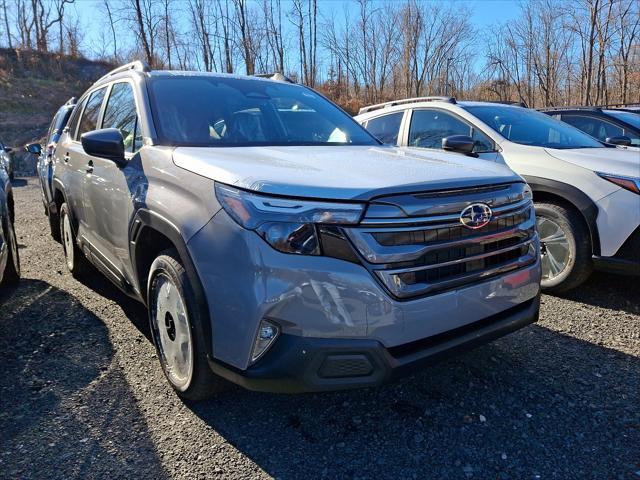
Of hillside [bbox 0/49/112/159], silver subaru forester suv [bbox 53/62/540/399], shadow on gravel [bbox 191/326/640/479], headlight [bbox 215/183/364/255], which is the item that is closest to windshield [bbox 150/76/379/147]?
silver subaru forester suv [bbox 53/62/540/399]

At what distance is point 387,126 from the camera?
5.68m

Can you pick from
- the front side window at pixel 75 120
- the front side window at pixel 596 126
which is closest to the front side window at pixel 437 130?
the front side window at pixel 75 120

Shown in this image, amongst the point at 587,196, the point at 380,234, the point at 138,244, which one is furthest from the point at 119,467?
the point at 587,196

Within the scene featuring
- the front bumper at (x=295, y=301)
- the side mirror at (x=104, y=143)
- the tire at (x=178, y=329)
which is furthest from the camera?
the side mirror at (x=104, y=143)

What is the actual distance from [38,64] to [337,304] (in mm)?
33994

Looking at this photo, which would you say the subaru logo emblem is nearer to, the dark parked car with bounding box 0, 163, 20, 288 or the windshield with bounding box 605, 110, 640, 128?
the dark parked car with bounding box 0, 163, 20, 288

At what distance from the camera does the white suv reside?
354cm

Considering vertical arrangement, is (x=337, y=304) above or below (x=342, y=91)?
below

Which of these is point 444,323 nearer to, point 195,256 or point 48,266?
point 195,256

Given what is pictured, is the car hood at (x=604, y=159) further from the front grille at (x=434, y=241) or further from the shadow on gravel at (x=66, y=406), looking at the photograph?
the shadow on gravel at (x=66, y=406)

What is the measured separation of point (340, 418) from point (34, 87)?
29706 millimetres

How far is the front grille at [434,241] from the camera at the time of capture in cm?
186

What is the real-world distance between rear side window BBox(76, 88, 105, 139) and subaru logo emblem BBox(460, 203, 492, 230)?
317 cm

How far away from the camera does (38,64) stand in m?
29.0
